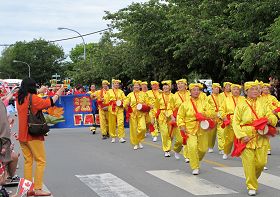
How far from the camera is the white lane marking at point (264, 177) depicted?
869 cm

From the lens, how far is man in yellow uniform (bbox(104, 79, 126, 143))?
15.7 meters

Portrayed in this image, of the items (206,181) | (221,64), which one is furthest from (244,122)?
(221,64)

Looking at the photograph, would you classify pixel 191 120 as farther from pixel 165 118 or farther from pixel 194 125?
pixel 165 118

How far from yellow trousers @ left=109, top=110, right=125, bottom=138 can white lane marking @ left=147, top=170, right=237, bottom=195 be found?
5668 mm

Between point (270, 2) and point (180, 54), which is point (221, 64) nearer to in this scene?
point (180, 54)

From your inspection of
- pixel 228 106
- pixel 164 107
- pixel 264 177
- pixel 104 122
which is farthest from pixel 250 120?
pixel 104 122

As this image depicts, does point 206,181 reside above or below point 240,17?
below

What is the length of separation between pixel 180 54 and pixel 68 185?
15.2 m

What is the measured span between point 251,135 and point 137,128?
258 inches

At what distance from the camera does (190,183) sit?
8.80m

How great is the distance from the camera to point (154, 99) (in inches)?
573

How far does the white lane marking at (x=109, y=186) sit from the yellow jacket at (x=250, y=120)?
1825 millimetres

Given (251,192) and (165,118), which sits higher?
(165,118)

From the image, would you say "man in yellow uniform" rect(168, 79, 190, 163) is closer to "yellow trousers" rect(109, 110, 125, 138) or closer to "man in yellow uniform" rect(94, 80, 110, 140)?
"yellow trousers" rect(109, 110, 125, 138)
